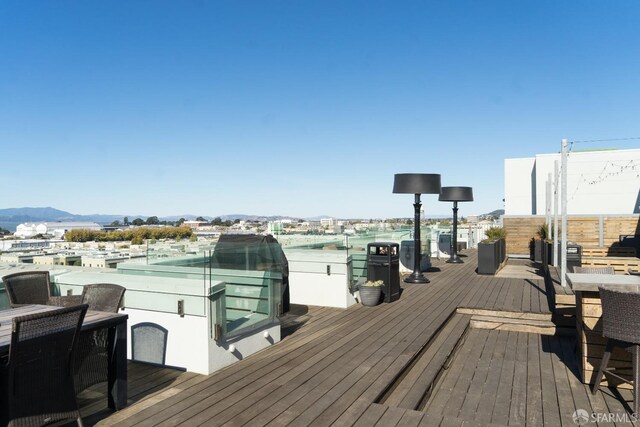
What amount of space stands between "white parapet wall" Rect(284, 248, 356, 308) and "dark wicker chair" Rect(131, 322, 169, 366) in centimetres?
307

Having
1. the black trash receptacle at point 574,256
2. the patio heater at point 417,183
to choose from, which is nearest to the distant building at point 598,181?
the black trash receptacle at point 574,256

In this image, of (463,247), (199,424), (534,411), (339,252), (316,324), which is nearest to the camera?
(199,424)

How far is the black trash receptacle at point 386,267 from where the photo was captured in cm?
663

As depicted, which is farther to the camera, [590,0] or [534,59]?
[534,59]

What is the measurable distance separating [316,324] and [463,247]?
12781 millimetres

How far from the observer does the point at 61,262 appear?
4.35m

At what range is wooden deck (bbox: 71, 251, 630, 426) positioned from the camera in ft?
8.77

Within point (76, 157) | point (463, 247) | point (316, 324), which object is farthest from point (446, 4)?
point (76, 157)

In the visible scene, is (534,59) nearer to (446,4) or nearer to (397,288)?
(446,4)

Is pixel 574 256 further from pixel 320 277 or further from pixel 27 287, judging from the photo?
pixel 27 287

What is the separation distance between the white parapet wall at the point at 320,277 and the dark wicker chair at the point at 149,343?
307 cm

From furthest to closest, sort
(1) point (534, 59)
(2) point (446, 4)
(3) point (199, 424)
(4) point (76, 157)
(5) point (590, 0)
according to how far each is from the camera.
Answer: (4) point (76, 157) → (1) point (534, 59) → (2) point (446, 4) → (5) point (590, 0) → (3) point (199, 424)

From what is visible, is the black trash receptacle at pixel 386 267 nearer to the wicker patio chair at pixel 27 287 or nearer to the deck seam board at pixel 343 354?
the deck seam board at pixel 343 354

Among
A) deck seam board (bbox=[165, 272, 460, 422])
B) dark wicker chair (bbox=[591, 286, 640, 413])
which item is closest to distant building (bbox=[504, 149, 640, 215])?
deck seam board (bbox=[165, 272, 460, 422])
